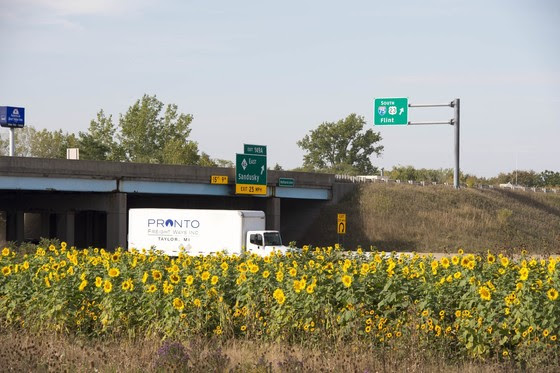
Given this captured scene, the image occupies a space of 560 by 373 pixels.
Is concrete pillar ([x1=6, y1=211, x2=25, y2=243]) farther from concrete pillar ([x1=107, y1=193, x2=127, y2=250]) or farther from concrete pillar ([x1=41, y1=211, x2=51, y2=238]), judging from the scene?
concrete pillar ([x1=107, y1=193, x2=127, y2=250])

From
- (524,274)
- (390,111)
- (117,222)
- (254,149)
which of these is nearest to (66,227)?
(117,222)

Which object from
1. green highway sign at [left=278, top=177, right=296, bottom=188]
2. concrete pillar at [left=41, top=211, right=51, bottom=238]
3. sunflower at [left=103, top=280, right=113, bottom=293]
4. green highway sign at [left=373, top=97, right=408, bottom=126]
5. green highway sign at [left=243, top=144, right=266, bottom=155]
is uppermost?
green highway sign at [left=373, top=97, right=408, bottom=126]

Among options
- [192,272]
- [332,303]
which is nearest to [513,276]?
[332,303]

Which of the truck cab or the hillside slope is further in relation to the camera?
the hillside slope

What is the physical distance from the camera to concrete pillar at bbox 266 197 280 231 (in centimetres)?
6469

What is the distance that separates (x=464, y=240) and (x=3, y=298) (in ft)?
174

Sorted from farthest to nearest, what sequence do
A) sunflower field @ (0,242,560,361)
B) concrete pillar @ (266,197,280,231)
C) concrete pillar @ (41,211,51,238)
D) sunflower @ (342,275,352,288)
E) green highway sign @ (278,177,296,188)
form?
concrete pillar @ (41,211,51,238) < green highway sign @ (278,177,296,188) < concrete pillar @ (266,197,280,231) < sunflower @ (342,275,352,288) < sunflower field @ (0,242,560,361)

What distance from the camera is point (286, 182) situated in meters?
65.8

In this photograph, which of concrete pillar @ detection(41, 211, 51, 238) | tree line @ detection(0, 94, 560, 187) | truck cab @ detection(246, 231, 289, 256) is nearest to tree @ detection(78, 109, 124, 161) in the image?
tree line @ detection(0, 94, 560, 187)

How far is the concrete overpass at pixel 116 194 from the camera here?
2068 inches

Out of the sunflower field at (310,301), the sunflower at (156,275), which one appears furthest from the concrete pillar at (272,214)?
the sunflower at (156,275)

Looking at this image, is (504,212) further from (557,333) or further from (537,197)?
(557,333)

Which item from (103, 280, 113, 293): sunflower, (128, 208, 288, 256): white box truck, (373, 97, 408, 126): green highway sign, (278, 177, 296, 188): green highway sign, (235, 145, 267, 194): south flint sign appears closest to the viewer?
(103, 280, 113, 293): sunflower

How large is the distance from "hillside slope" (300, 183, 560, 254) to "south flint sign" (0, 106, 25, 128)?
27728 millimetres
